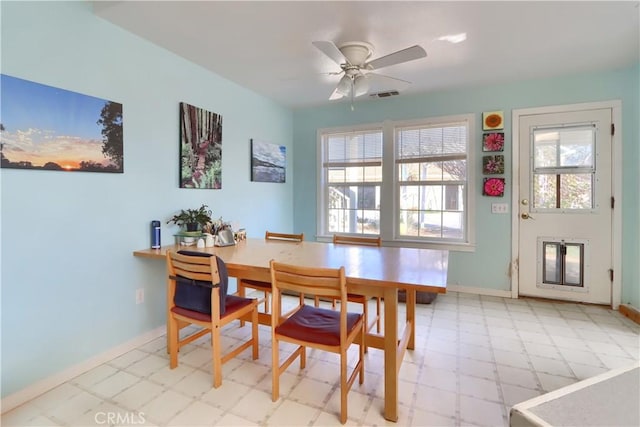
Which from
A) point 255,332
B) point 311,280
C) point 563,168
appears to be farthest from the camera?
point 563,168

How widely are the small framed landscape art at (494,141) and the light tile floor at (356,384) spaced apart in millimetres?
1892

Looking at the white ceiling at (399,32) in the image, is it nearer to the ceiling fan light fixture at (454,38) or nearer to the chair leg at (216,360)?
the ceiling fan light fixture at (454,38)

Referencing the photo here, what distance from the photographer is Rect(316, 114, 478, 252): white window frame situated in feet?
12.3

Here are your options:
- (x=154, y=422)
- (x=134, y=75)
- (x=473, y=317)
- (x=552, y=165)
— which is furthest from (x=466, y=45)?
(x=154, y=422)

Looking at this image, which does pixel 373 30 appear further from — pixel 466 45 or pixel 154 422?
pixel 154 422

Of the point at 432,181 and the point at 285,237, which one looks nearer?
the point at 285,237

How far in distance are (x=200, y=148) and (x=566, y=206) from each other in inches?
150

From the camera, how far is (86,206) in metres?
2.14

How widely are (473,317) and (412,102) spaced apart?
2567 millimetres

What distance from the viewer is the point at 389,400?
5.57 ft

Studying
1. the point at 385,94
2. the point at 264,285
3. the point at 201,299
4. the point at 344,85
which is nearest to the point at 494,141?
the point at 385,94

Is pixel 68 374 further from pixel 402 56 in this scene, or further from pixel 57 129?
pixel 402 56

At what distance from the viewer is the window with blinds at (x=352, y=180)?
428 cm

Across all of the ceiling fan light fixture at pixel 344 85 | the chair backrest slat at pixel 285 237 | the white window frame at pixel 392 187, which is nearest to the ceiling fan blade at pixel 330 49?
the ceiling fan light fixture at pixel 344 85
